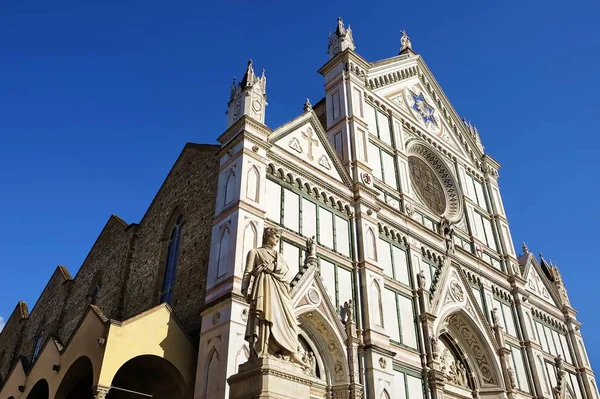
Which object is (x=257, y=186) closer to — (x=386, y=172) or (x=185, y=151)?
(x=185, y=151)

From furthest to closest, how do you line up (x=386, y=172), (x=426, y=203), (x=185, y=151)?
(x=426, y=203)
(x=386, y=172)
(x=185, y=151)

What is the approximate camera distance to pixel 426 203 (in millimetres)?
23297

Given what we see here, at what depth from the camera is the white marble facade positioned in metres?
15.2

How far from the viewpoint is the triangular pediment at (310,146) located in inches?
697

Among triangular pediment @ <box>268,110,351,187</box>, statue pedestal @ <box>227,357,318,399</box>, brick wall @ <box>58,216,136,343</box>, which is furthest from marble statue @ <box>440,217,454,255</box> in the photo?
statue pedestal @ <box>227,357,318,399</box>

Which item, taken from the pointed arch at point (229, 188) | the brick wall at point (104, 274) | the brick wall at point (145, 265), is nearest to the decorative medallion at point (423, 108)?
the brick wall at point (145, 265)

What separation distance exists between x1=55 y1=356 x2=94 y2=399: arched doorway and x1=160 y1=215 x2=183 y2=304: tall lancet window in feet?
10.4

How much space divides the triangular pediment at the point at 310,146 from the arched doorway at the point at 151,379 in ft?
23.7

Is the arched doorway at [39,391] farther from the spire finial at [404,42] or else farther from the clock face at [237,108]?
the spire finial at [404,42]

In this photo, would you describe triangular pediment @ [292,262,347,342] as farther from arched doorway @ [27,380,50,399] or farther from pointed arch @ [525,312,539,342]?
pointed arch @ [525,312,539,342]

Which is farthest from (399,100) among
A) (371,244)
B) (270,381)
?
(270,381)

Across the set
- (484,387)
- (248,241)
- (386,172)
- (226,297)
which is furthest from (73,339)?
(484,387)

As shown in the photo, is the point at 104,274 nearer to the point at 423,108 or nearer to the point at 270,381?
the point at 270,381

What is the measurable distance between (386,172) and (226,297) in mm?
10595
